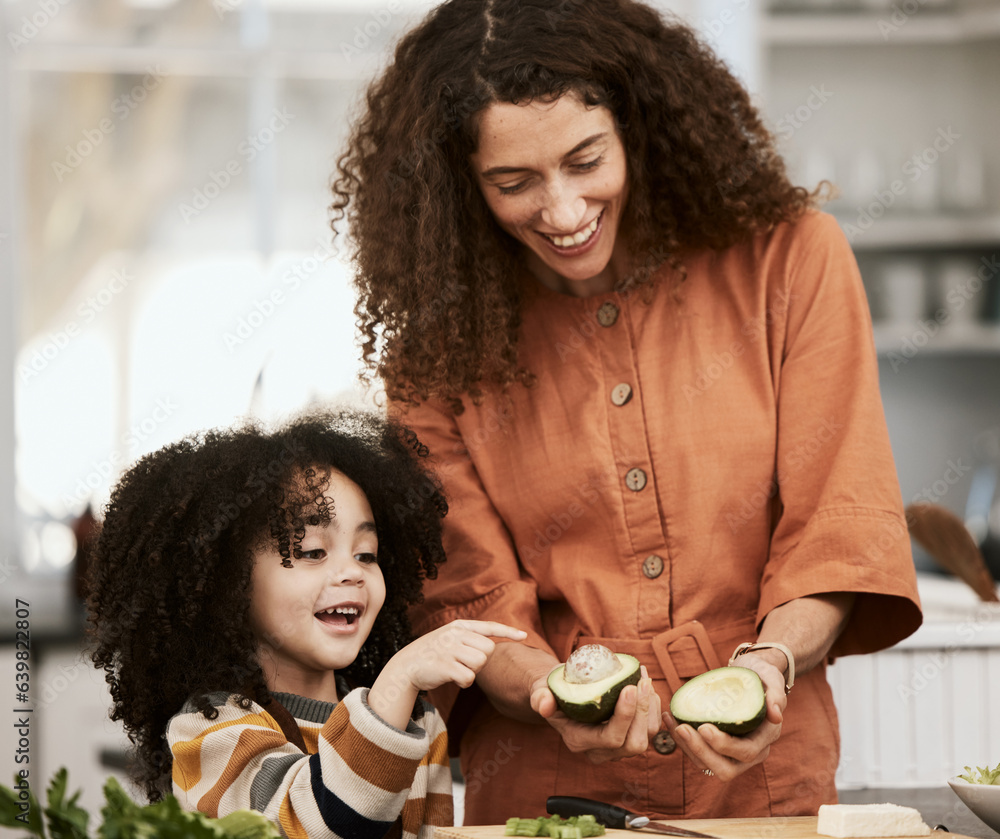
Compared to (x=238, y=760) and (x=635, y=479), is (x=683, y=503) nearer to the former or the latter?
(x=635, y=479)

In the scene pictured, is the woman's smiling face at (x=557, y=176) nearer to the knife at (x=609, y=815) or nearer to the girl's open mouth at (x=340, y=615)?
the girl's open mouth at (x=340, y=615)

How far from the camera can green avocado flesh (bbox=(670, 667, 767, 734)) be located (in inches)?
46.5

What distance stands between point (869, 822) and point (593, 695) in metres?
0.29

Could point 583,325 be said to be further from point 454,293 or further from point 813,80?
point 813,80

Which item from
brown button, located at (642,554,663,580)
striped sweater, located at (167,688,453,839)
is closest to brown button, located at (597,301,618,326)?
brown button, located at (642,554,663,580)

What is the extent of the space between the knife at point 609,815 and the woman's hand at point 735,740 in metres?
0.08

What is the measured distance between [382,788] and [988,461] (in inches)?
128

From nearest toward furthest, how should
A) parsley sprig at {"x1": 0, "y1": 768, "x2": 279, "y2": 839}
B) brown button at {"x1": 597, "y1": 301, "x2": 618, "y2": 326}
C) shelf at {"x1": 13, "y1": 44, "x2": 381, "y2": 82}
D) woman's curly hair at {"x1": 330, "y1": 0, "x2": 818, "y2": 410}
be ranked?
parsley sprig at {"x1": 0, "y1": 768, "x2": 279, "y2": 839} < woman's curly hair at {"x1": 330, "y1": 0, "x2": 818, "y2": 410} < brown button at {"x1": 597, "y1": 301, "x2": 618, "y2": 326} < shelf at {"x1": 13, "y1": 44, "x2": 381, "y2": 82}

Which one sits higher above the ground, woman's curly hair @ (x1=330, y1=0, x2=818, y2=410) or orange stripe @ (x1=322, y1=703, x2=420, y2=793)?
woman's curly hair @ (x1=330, y1=0, x2=818, y2=410)

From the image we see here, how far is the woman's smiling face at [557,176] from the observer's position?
1.38 meters

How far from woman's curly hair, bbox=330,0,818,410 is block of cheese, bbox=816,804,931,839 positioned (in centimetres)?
68

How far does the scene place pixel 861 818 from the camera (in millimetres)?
1123

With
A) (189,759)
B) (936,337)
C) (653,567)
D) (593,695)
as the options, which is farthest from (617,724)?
(936,337)

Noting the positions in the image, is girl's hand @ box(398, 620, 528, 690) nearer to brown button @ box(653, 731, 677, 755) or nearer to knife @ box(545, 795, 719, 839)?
knife @ box(545, 795, 719, 839)
